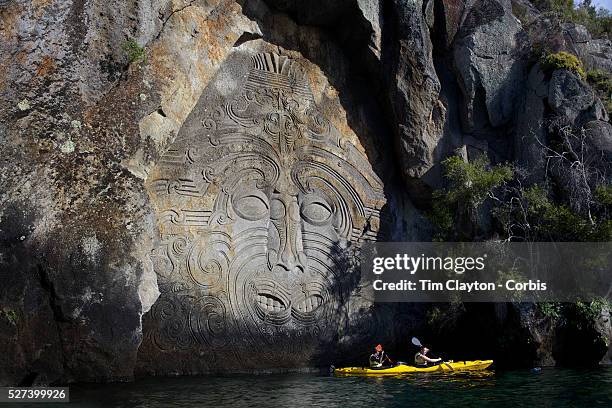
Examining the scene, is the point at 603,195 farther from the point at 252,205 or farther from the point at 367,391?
the point at 252,205

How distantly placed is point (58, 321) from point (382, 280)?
7.71 m

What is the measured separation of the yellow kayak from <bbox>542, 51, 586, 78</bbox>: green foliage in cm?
739

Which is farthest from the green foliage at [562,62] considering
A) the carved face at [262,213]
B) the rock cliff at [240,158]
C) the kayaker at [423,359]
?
the kayaker at [423,359]

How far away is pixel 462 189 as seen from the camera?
1580 cm

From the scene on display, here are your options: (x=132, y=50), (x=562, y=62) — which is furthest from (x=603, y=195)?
(x=132, y=50)

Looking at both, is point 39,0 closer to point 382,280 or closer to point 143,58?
point 143,58

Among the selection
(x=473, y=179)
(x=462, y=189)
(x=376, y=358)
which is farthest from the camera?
(x=462, y=189)

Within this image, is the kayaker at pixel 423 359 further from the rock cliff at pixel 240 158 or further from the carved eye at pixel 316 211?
the carved eye at pixel 316 211

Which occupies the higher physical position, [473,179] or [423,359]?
[473,179]

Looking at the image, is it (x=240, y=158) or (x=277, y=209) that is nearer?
(x=240, y=158)

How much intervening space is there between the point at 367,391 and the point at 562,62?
9.75 m

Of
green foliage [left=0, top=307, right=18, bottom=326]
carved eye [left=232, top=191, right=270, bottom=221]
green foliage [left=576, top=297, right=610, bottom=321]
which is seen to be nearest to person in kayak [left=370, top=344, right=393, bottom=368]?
carved eye [left=232, top=191, right=270, bottom=221]

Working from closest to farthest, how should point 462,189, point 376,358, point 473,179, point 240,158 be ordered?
point 376,358 < point 240,158 < point 473,179 < point 462,189

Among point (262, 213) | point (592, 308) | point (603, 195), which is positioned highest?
point (603, 195)
